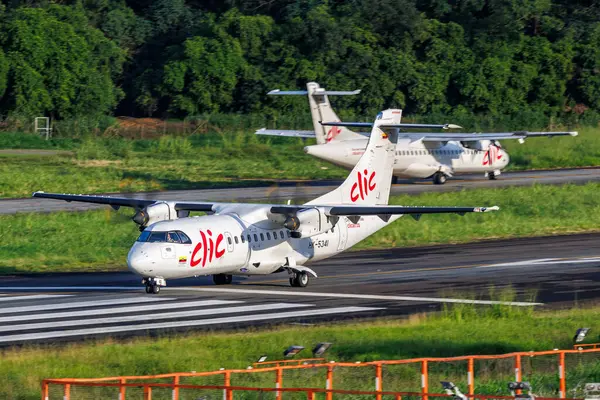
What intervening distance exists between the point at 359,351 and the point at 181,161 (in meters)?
46.3

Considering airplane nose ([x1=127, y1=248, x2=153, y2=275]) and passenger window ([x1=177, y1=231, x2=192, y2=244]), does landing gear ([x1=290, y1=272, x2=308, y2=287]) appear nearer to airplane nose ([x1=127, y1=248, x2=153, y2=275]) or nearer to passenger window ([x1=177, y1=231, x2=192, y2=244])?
passenger window ([x1=177, y1=231, x2=192, y2=244])

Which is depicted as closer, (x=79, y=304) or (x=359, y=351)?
(x=359, y=351)

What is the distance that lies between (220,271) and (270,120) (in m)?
52.5

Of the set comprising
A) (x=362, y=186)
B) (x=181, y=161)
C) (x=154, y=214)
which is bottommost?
(x=154, y=214)

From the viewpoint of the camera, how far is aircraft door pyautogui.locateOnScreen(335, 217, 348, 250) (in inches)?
1291

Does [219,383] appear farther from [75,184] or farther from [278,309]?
[75,184]

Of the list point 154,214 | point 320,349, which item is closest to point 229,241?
point 154,214

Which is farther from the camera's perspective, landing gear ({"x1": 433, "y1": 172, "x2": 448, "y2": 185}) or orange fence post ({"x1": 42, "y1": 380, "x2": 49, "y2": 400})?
landing gear ({"x1": 433, "y1": 172, "x2": 448, "y2": 185})

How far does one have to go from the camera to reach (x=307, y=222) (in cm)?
3073

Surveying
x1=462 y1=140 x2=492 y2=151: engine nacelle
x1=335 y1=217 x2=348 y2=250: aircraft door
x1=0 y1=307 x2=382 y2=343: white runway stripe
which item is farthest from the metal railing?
x1=462 y1=140 x2=492 y2=151: engine nacelle

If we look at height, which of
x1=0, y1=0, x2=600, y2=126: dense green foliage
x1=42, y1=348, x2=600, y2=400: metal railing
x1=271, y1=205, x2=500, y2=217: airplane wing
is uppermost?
x1=0, y1=0, x2=600, y2=126: dense green foliage

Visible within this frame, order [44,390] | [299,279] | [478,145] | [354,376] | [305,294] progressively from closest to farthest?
[44,390], [354,376], [305,294], [299,279], [478,145]

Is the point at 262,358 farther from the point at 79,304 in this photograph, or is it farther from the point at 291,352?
the point at 79,304

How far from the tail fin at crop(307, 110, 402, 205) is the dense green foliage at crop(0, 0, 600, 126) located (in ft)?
150
